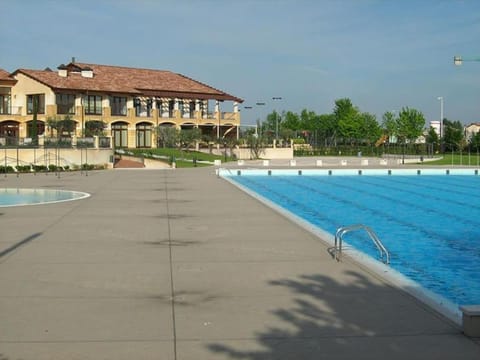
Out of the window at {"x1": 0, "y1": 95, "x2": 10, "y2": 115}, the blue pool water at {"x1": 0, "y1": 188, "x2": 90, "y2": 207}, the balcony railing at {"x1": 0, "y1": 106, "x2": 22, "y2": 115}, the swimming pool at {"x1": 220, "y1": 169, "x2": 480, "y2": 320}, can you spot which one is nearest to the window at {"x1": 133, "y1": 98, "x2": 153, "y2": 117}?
the balcony railing at {"x1": 0, "y1": 106, "x2": 22, "y2": 115}

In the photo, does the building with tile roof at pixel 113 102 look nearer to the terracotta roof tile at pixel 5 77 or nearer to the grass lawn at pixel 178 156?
the terracotta roof tile at pixel 5 77

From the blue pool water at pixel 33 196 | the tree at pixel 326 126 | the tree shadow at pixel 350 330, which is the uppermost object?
the tree at pixel 326 126

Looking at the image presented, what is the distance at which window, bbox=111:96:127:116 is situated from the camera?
62766 millimetres

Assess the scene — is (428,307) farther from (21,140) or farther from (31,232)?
(21,140)

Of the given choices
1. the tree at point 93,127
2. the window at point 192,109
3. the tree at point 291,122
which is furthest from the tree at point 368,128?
the tree at point 93,127

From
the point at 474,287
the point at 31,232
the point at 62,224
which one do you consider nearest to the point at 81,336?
the point at 474,287

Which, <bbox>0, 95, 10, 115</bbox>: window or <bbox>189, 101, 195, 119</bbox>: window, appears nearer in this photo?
<bbox>0, 95, 10, 115</bbox>: window

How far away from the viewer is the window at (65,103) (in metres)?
58.9

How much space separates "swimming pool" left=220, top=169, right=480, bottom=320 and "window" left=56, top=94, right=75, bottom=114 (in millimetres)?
26136

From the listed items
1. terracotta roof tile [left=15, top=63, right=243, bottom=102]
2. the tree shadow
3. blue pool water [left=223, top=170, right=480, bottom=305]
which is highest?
terracotta roof tile [left=15, top=63, right=243, bottom=102]

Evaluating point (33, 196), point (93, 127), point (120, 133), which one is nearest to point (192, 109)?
point (120, 133)

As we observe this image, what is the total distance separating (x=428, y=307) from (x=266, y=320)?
6.00 ft

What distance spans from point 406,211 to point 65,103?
148 feet

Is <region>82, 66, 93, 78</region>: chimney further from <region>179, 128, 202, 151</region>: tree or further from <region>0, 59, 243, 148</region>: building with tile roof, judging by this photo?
<region>179, 128, 202, 151</region>: tree
